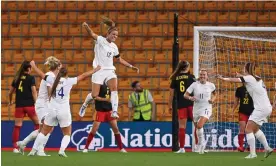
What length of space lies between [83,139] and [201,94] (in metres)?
4.42

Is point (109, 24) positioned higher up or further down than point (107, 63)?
higher up

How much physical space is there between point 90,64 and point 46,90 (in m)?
8.38

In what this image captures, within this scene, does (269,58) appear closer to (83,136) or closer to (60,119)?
(83,136)

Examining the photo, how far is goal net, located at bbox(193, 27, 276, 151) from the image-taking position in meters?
19.4

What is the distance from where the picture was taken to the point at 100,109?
1747cm

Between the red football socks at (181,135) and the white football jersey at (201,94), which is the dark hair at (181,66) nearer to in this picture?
the white football jersey at (201,94)

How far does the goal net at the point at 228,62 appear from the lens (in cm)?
1944

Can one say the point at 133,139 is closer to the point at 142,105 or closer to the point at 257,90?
the point at 142,105

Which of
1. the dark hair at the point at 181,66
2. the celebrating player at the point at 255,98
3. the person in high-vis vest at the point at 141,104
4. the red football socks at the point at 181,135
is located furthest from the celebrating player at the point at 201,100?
the person in high-vis vest at the point at 141,104

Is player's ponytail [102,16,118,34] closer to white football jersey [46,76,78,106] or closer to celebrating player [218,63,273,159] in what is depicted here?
white football jersey [46,76,78,106]

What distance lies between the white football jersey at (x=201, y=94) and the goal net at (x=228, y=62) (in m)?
1.53

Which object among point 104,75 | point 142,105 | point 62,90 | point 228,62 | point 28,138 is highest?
point 228,62

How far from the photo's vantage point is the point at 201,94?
676 inches

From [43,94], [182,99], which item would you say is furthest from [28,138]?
[182,99]
